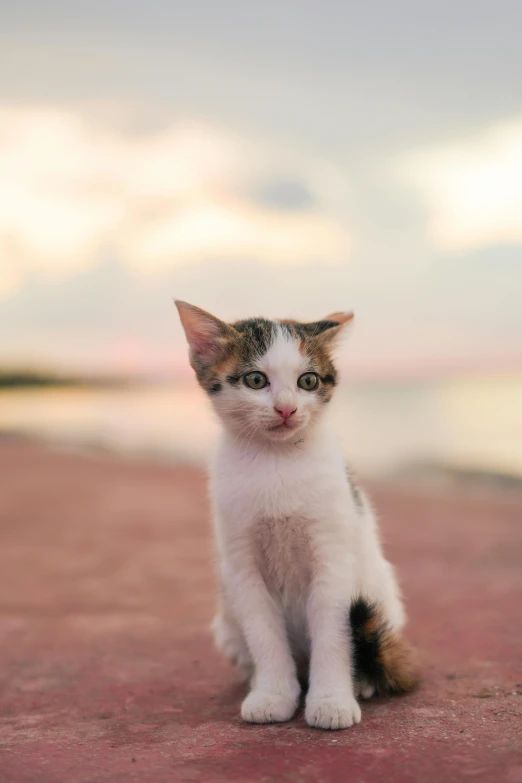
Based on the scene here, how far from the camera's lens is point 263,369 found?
2.58 m

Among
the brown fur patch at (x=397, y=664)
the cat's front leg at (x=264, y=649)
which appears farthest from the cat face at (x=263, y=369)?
the brown fur patch at (x=397, y=664)

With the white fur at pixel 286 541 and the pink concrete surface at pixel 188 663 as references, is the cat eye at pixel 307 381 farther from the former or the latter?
the pink concrete surface at pixel 188 663

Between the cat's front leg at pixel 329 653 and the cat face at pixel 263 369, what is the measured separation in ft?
1.88

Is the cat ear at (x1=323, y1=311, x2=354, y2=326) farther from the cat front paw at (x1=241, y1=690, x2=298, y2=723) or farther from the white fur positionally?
the cat front paw at (x1=241, y1=690, x2=298, y2=723)

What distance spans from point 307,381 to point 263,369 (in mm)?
169

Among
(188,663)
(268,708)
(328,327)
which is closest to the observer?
(268,708)

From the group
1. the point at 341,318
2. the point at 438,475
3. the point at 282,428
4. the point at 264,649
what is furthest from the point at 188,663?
the point at 438,475

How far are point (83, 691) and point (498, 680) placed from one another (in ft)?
5.68

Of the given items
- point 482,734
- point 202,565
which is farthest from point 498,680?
point 202,565

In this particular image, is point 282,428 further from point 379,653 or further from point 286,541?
point 379,653

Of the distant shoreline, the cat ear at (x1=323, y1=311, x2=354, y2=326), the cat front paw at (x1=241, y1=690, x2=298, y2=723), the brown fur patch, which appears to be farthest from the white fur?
the distant shoreline

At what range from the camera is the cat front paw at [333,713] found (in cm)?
233

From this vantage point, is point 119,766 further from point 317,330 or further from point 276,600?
point 317,330

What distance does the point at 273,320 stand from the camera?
2.94 meters
